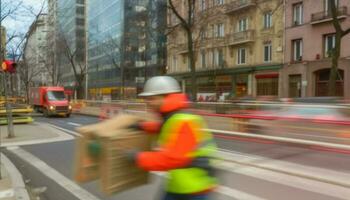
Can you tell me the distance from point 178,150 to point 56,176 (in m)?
6.70

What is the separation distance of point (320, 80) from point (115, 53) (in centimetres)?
4705

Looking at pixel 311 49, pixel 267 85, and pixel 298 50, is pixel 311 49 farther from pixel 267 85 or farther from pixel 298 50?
pixel 267 85

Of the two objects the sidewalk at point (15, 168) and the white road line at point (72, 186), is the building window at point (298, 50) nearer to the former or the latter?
the sidewalk at point (15, 168)

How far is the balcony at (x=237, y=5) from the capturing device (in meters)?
45.3

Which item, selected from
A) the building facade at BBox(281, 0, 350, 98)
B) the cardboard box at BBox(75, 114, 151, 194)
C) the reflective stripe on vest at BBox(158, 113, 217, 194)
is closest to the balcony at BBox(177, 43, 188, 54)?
the building facade at BBox(281, 0, 350, 98)

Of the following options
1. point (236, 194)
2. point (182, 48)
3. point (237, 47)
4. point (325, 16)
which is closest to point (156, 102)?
point (236, 194)

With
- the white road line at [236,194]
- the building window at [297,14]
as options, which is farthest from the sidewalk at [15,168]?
the building window at [297,14]

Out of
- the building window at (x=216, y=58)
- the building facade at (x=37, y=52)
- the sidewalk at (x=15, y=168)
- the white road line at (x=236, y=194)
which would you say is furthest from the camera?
the building window at (x=216, y=58)

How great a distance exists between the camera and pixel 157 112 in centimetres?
379

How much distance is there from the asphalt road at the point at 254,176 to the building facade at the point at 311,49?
23803 millimetres

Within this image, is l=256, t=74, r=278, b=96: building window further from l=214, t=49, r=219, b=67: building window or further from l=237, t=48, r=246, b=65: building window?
l=214, t=49, r=219, b=67: building window

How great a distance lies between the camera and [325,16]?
36.9 metres

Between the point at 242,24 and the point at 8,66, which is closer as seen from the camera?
the point at 8,66

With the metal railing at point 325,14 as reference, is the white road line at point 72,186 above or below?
below
